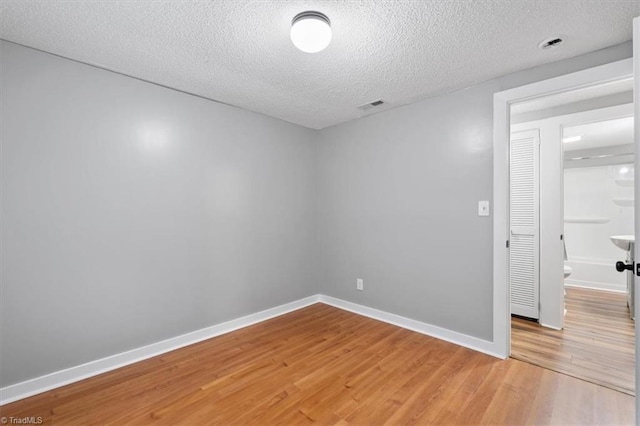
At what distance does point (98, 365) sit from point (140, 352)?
0.28 meters

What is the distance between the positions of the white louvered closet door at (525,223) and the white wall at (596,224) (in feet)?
7.99

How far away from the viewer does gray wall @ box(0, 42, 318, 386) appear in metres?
1.91

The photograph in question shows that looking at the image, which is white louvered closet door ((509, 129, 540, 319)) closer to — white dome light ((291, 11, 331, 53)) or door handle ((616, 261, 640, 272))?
door handle ((616, 261, 640, 272))

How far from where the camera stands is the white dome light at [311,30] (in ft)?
5.16

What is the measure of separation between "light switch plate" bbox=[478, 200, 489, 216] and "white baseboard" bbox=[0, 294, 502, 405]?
113 centimetres

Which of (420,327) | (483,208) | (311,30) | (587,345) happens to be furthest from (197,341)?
(587,345)

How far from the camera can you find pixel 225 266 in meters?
2.97

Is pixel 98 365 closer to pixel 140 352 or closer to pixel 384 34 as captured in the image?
pixel 140 352

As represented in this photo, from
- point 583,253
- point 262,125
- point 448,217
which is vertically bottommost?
point 583,253

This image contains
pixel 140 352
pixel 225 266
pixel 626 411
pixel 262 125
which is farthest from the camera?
pixel 262 125

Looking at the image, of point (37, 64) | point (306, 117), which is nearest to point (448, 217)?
point (306, 117)

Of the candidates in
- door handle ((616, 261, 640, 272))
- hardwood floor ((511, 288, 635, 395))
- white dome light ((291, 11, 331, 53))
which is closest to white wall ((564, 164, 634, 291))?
hardwood floor ((511, 288, 635, 395))

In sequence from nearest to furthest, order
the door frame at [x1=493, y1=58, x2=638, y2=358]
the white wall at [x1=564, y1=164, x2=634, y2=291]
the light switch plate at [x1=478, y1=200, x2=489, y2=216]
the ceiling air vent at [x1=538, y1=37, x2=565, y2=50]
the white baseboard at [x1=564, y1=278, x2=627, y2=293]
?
the ceiling air vent at [x1=538, y1=37, x2=565, y2=50] → the door frame at [x1=493, y1=58, x2=638, y2=358] → the light switch plate at [x1=478, y1=200, x2=489, y2=216] → the white baseboard at [x1=564, y1=278, x2=627, y2=293] → the white wall at [x1=564, y1=164, x2=634, y2=291]

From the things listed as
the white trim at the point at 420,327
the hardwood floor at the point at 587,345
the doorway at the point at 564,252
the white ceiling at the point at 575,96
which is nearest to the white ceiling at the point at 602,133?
the doorway at the point at 564,252
